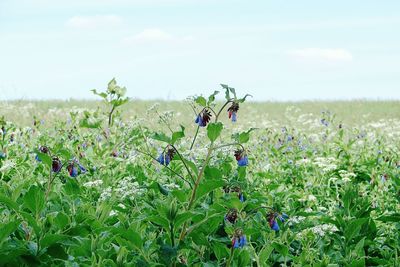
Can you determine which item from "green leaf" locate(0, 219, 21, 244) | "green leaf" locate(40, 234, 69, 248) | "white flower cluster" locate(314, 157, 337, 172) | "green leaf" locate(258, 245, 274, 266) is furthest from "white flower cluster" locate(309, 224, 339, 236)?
"white flower cluster" locate(314, 157, 337, 172)

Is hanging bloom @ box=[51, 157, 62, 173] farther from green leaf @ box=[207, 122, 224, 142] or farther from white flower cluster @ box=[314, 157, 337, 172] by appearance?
white flower cluster @ box=[314, 157, 337, 172]

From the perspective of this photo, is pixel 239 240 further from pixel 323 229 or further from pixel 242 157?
pixel 323 229

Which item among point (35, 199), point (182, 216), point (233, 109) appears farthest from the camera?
point (233, 109)

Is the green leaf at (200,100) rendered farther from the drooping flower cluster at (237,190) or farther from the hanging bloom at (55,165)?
the hanging bloom at (55,165)

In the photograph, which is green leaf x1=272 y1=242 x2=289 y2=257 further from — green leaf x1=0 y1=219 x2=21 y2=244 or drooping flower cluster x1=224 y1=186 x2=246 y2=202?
green leaf x1=0 y1=219 x2=21 y2=244

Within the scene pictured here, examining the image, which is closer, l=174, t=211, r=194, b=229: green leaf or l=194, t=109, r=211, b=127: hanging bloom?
l=174, t=211, r=194, b=229: green leaf

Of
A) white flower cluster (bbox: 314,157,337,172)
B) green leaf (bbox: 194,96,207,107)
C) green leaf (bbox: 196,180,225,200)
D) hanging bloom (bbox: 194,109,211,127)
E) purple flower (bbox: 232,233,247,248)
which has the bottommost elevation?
white flower cluster (bbox: 314,157,337,172)

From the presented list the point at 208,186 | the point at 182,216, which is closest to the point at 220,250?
the point at 208,186

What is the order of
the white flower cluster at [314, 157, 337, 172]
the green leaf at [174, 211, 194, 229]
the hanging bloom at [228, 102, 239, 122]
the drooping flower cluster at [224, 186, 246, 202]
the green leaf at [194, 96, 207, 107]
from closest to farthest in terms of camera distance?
the green leaf at [174, 211, 194, 229]
the green leaf at [194, 96, 207, 107]
the hanging bloom at [228, 102, 239, 122]
the drooping flower cluster at [224, 186, 246, 202]
the white flower cluster at [314, 157, 337, 172]

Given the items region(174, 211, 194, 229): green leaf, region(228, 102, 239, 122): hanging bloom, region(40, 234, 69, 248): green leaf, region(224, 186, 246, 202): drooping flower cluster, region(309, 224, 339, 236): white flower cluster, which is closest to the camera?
region(174, 211, 194, 229): green leaf

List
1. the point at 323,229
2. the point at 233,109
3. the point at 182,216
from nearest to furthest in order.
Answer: the point at 182,216
the point at 233,109
the point at 323,229

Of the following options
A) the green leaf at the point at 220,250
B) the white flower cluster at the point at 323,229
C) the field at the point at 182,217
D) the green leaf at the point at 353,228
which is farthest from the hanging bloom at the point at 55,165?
the green leaf at the point at 353,228

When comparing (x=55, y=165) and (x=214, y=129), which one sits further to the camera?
(x=55, y=165)

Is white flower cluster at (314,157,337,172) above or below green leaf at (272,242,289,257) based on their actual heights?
above
